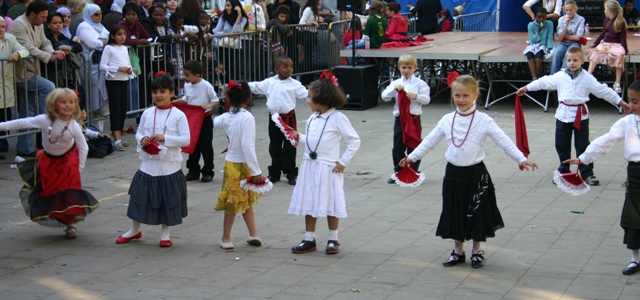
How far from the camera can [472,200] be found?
6973 millimetres

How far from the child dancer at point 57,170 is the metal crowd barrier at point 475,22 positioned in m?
20.0

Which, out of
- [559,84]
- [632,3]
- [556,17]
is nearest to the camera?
[559,84]

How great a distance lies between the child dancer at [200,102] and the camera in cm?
1022

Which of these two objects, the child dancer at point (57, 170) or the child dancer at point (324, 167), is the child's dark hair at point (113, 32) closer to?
the child dancer at point (57, 170)

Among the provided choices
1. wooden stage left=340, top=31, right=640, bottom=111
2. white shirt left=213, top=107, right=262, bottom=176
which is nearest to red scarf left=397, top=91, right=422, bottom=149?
white shirt left=213, top=107, right=262, bottom=176

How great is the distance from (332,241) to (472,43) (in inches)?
515

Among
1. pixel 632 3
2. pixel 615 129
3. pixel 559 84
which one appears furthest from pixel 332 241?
pixel 632 3

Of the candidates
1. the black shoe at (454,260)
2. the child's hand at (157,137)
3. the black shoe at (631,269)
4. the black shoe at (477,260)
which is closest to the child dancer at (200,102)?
the child's hand at (157,137)

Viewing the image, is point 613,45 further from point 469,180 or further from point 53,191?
point 53,191

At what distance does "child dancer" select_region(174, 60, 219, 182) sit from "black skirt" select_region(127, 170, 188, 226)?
7.44ft

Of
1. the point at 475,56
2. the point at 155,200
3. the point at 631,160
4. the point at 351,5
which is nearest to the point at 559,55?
the point at 475,56

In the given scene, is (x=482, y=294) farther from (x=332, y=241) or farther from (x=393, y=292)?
(x=332, y=241)

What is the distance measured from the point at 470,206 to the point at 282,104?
3.96 m

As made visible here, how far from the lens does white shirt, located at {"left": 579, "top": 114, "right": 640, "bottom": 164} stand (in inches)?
271
